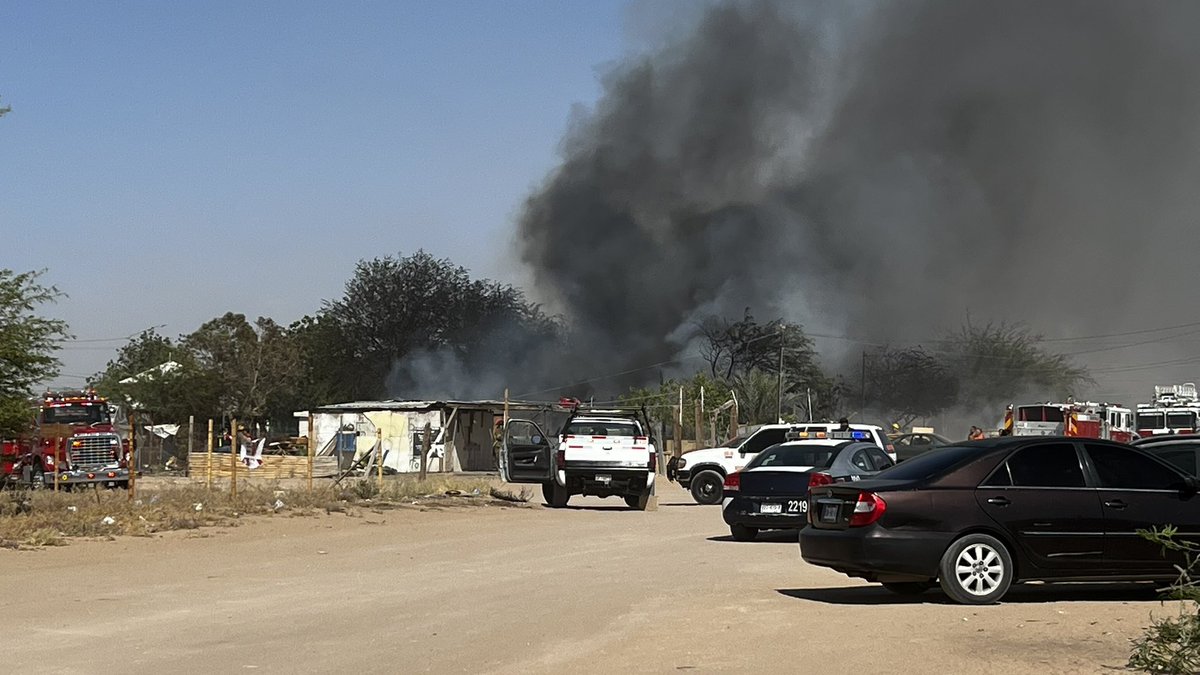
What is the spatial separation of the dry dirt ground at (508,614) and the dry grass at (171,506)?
3.25 ft

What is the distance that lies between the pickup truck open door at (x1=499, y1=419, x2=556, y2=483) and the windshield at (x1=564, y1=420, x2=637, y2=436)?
0.94 m

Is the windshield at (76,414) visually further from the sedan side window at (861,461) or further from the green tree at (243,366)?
the green tree at (243,366)

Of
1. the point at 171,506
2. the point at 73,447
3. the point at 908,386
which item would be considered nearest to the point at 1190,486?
the point at 171,506

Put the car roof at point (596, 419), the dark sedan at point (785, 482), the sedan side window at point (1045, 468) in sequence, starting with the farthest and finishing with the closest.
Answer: the car roof at point (596, 419) → the dark sedan at point (785, 482) → the sedan side window at point (1045, 468)

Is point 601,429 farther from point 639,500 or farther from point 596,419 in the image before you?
point 639,500

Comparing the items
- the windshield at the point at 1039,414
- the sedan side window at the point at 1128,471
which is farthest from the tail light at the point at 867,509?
the windshield at the point at 1039,414

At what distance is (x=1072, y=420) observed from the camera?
2064 inches

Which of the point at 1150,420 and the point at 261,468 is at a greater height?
the point at 1150,420

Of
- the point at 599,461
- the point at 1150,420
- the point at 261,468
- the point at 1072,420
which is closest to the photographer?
the point at 599,461

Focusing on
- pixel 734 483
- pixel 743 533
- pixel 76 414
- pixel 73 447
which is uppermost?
pixel 76 414

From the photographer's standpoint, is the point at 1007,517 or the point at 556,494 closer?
the point at 1007,517

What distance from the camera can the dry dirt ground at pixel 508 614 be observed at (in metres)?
9.29

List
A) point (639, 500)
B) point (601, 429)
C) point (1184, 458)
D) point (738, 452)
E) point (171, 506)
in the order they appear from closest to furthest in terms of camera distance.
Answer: point (1184, 458) < point (171, 506) < point (601, 429) < point (639, 500) < point (738, 452)

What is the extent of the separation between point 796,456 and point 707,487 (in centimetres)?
1138
